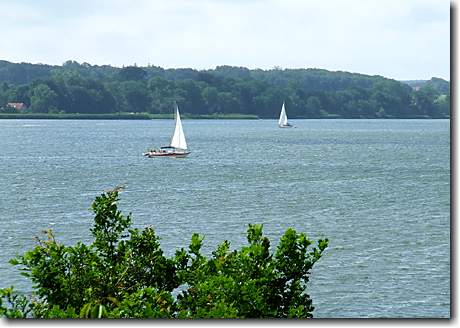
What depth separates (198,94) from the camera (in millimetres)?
52281

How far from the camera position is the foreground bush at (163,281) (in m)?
4.79

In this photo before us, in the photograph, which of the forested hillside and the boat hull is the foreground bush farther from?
the boat hull

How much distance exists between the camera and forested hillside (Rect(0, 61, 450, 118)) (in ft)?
105

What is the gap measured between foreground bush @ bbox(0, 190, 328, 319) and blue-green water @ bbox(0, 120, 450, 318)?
213 inches

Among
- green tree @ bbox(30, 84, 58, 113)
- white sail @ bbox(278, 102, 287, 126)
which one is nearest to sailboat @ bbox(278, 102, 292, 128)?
white sail @ bbox(278, 102, 287, 126)

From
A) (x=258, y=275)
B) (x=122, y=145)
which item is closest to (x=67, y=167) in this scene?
(x=122, y=145)

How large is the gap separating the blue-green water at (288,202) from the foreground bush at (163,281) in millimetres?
5412

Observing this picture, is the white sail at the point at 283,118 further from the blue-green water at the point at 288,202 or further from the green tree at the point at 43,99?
the green tree at the point at 43,99

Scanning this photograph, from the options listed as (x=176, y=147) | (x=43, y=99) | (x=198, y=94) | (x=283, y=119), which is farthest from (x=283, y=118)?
(x=176, y=147)

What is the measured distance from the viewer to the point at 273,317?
491 centimetres

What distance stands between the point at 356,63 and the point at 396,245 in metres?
8.60

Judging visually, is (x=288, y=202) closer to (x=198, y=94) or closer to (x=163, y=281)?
(x=163, y=281)

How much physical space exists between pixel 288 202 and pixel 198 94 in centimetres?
3046

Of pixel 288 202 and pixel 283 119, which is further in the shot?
pixel 283 119
